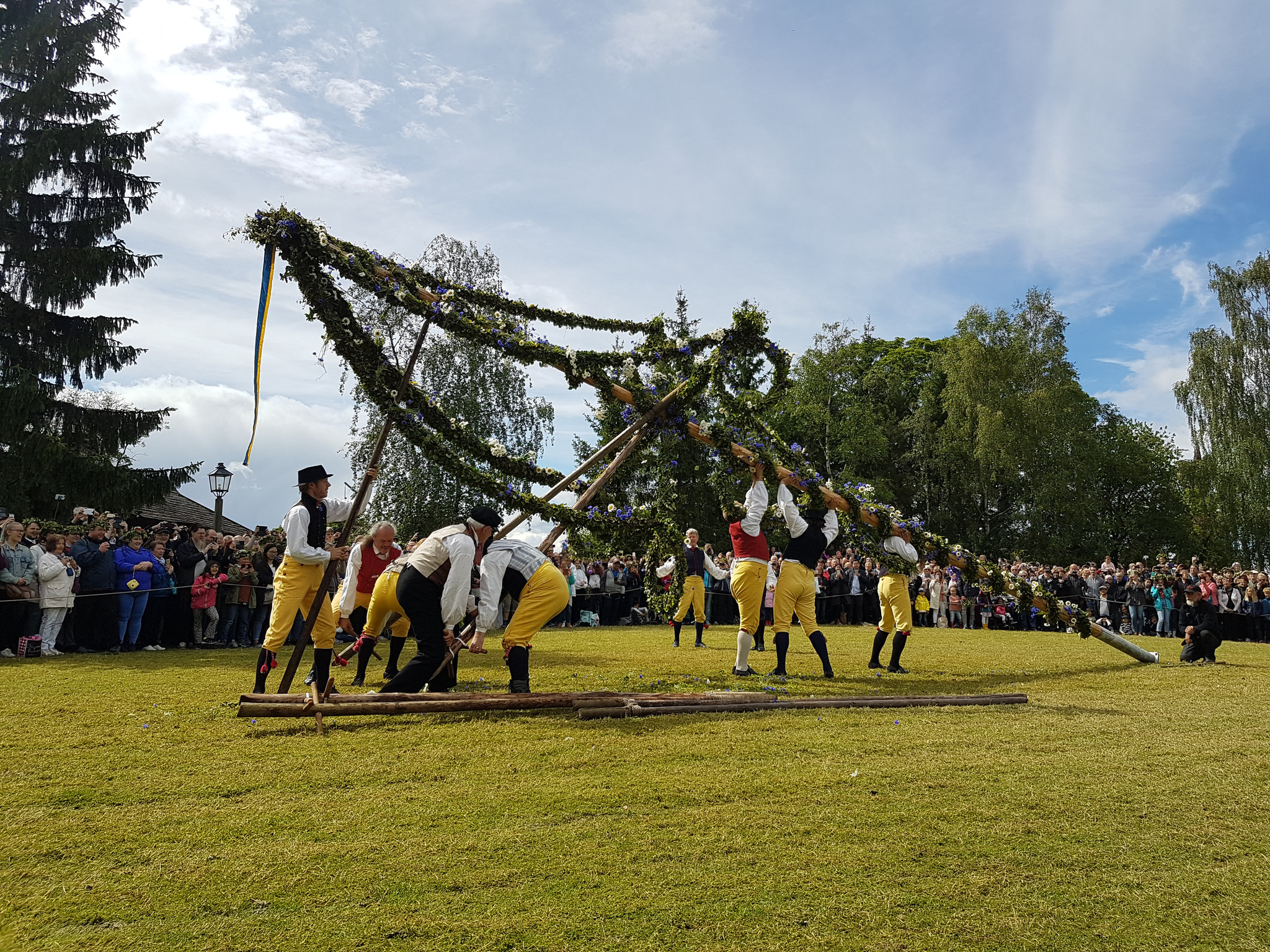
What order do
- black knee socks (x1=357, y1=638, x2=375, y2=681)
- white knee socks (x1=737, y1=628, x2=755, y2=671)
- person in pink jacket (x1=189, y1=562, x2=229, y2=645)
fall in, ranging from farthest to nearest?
person in pink jacket (x1=189, y1=562, x2=229, y2=645) < white knee socks (x1=737, y1=628, x2=755, y2=671) < black knee socks (x1=357, y1=638, x2=375, y2=681)

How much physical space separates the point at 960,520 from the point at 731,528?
118ft

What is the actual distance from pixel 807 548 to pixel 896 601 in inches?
59.7

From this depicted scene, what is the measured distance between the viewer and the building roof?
30.8 meters

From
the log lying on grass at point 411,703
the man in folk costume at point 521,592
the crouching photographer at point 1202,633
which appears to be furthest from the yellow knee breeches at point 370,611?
the crouching photographer at point 1202,633

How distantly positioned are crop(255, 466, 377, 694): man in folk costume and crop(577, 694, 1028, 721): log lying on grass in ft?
9.71

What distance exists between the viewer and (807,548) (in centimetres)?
1175

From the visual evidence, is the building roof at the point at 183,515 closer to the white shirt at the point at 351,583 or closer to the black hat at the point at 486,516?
the white shirt at the point at 351,583

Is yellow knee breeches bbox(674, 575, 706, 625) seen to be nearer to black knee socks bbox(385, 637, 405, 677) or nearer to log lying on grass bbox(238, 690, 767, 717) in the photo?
black knee socks bbox(385, 637, 405, 677)

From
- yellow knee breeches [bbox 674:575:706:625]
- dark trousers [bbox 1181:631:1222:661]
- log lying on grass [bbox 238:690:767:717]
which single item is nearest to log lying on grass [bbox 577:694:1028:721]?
log lying on grass [bbox 238:690:767:717]

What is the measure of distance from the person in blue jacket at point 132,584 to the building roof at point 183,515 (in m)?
15.5

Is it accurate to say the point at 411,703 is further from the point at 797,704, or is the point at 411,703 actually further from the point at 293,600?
the point at 797,704

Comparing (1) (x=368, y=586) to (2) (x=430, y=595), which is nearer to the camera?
(2) (x=430, y=595)

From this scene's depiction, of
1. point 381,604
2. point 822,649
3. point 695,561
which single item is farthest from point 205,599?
point 822,649

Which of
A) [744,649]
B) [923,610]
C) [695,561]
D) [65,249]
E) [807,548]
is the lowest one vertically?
[744,649]
